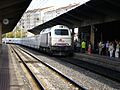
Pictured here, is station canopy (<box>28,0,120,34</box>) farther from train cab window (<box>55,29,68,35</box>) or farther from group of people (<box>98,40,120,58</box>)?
group of people (<box>98,40,120,58</box>)

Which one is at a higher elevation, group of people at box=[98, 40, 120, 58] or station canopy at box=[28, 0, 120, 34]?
station canopy at box=[28, 0, 120, 34]

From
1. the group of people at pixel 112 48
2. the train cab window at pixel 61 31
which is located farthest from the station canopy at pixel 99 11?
the group of people at pixel 112 48

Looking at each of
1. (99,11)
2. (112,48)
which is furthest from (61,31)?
(112,48)

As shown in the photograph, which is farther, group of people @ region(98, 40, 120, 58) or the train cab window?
the train cab window

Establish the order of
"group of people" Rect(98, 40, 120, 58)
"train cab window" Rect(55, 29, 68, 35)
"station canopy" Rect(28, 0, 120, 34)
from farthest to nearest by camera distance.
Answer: "train cab window" Rect(55, 29, 68, 35), "group of people" Rect(98, 40, 120, 58), "station canopy" Rect(28, 0, 120, 34)

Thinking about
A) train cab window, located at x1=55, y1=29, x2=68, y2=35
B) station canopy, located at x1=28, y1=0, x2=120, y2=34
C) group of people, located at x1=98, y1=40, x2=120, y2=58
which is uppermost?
station canopy, located at x1=28, y1=0, x2=120, y2=34

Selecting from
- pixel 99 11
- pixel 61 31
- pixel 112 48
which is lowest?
pixel 112 48

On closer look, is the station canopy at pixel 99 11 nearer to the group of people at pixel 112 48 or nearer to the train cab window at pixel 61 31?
the train cab window at pixel 61 31

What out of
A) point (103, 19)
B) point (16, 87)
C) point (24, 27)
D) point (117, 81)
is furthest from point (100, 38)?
point (24, 27)

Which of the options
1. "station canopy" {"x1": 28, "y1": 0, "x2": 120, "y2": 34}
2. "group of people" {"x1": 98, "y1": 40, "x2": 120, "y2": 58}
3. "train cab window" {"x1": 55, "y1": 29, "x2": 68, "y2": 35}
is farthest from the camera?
"train cab window" {"x1": 55, "y1": 29, "x2": 68, "y2": 35}

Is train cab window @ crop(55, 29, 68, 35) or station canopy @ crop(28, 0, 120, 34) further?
train cab window @ crop(55, 29, 68, 35)

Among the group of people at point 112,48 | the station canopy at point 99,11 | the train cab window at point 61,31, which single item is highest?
the station canopy at point 99,11

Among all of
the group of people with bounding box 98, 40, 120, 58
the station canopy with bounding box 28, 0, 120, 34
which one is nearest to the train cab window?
the station canopy with bounding box 28, 0, 120, 34

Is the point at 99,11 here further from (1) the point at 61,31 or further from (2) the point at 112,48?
(1) the point at 61,31
